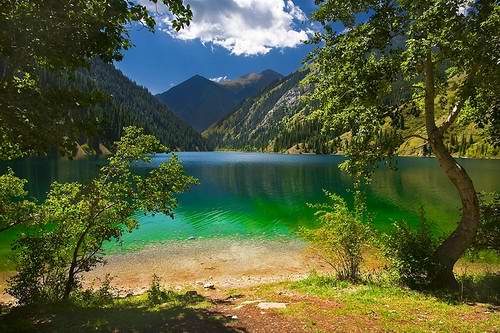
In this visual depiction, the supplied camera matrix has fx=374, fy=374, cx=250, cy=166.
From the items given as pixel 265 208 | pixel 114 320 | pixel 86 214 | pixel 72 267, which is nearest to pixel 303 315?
pixel 114 320

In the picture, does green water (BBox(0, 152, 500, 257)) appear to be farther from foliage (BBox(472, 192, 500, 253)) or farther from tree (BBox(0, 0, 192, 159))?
tree (BBox(0, 0, 192, 159))

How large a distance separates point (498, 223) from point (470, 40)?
38.2 feet

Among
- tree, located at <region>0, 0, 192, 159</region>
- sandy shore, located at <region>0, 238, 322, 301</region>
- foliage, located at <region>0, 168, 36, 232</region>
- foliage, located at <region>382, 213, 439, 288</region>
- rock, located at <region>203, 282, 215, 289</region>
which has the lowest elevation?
sandy shore, located at <region>0, 238, 322, 301</region>

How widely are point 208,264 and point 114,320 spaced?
1845 centimetres

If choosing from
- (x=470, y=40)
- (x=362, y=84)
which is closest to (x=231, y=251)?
(x=362, y=84)

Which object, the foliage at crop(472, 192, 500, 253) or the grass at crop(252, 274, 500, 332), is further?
the foliage at crop(472, 192, 500, 253)

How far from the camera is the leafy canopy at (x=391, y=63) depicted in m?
11.5

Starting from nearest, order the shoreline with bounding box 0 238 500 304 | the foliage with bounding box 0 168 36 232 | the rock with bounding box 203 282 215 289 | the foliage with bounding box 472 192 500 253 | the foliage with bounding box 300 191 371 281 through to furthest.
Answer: the foliage with bounding box 0 168 36 232 → the foliage with bounding box 472 192 500 253 → the foliage with bounding box 300 191 371 281 → the rock with bounding box 203 282 215 289 → the shoreline with bounding box 0 238 500 304

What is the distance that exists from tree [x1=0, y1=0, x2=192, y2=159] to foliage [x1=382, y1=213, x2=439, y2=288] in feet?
45.7

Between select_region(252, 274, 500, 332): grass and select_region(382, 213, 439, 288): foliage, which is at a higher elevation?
select_region(382, 213, 439, 288): foliage

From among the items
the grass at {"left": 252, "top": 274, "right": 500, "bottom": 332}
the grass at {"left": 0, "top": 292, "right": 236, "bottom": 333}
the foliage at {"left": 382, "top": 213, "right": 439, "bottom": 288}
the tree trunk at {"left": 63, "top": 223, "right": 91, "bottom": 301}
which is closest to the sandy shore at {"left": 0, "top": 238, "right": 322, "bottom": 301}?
the tree trunk at {"left": 63, "top": 223, "right": 91, "bottom": 301}

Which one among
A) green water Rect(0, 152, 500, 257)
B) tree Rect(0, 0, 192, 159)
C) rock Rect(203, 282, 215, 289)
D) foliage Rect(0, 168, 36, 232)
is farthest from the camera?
green water Rect(0, 152, 500, 257)

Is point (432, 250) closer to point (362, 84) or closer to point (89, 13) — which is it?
point (362, 84)

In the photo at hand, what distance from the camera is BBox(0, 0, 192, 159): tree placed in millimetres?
8500
